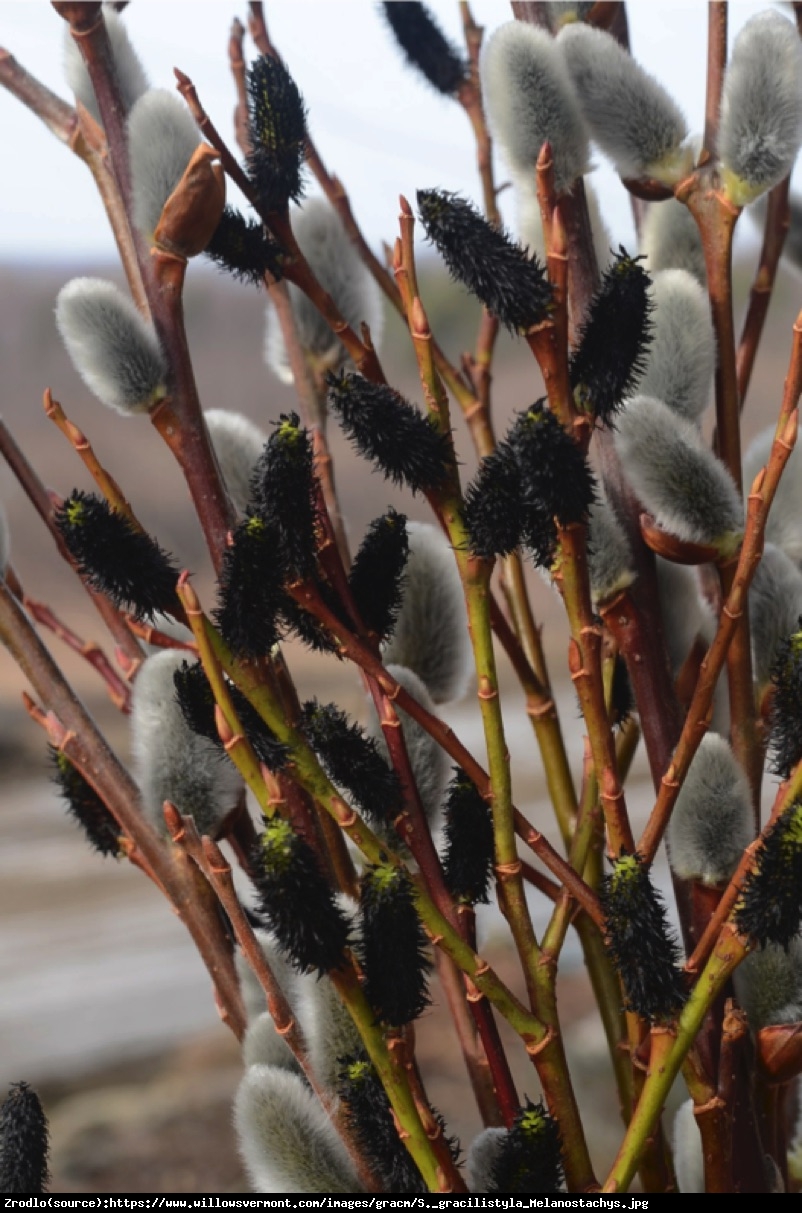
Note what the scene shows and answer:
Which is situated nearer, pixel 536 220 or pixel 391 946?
pixel 391 946

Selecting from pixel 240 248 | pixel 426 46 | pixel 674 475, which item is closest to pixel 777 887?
pixel 674 475

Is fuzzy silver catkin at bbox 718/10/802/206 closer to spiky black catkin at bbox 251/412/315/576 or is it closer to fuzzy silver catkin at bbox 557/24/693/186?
fuzzy silver catkin at bbox 557/24/693/186

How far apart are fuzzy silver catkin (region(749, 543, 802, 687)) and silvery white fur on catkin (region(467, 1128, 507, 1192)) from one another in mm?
186

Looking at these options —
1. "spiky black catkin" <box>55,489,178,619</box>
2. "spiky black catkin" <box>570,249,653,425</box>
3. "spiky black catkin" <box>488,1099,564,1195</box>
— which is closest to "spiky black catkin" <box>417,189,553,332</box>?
"spiky black catkin" <box>570,249,653,425</box>

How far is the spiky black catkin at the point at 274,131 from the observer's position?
1.21 ft

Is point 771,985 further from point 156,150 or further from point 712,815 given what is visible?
point 156,150

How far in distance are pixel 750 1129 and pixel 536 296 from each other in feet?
1.00

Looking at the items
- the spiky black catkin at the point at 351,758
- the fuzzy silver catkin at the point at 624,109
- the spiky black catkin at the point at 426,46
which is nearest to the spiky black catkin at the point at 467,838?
the spiky black catkin at the point at 351,758

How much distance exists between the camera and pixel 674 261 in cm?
49

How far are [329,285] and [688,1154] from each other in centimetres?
37

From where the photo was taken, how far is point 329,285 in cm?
50

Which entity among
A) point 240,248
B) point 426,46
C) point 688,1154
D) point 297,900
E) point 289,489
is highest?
point 426,46

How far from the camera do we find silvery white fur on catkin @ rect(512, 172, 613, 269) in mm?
426
